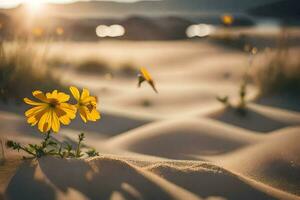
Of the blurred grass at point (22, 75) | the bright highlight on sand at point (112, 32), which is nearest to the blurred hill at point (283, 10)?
the bright highlight on sand at point (112, 32)

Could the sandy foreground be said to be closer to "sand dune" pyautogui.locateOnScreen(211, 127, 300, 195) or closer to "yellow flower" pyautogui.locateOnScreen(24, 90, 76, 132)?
"sand dune" pyautogui.locateOnScreen(211, 127, 300, 195)

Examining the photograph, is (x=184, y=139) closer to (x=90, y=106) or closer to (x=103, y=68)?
(x=90, y=106)

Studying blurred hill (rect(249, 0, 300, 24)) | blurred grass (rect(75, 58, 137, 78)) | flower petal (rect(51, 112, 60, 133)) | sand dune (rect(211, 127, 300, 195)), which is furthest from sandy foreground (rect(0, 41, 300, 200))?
blurred hill (rect(249, 0, 300, 24))

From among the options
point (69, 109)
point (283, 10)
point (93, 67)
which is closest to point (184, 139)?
point (69, 109)

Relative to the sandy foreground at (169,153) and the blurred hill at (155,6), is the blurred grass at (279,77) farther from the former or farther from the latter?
the blurred hill at (155,6)

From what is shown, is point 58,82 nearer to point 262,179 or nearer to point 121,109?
point 121,109
